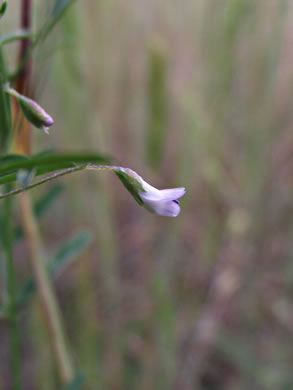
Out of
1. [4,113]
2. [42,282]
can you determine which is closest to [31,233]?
[42,282]

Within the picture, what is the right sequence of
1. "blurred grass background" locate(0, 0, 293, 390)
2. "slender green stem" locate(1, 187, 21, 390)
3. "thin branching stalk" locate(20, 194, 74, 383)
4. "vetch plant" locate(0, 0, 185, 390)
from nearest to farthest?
"vetch plant" locate(0, 0, 185, 390), "slender green stem" locate(1, 187, 21, 390), "thin branching stalk" locate(20, 194, 74, 383), "blurred grass background" locate(0, 0, 293, 390)

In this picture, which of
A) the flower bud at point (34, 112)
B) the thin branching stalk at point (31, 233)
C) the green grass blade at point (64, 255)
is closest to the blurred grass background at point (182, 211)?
the thin branching stalk at point (31, 233)

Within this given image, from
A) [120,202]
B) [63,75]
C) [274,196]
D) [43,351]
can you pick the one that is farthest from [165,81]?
[120,202]

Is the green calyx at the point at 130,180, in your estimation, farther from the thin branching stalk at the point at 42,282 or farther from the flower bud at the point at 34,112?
the thin branching stalk at the point at 42,282

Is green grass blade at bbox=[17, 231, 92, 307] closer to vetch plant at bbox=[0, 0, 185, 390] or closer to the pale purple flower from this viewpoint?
vetch plant at bbox=[0, 0, 185, 390]

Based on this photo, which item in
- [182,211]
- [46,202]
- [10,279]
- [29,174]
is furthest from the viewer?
[182,211]

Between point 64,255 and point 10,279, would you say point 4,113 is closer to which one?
point 10,279

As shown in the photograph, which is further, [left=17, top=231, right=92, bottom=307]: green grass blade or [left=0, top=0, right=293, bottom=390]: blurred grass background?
[left=0, top=0, right=293, bottom=390]: blurred grass background

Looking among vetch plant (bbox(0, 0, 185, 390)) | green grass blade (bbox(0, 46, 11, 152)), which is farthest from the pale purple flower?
green grass blade (bbox(0, 46, 11, 152))

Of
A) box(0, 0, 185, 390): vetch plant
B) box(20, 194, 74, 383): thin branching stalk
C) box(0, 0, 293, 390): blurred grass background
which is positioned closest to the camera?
box(0, 0, 185, 390): vetch plant
